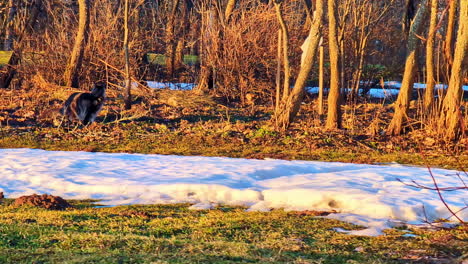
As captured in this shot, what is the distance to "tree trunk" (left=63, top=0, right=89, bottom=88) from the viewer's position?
1748cm

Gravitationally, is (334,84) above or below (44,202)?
above

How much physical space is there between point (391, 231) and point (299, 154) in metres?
5.87

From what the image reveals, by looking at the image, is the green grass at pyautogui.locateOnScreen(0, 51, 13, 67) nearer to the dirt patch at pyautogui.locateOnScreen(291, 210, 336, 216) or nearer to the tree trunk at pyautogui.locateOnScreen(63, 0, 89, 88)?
the tree trunk at pyautogui.locateOnScreen(63, 0, 89, 88)

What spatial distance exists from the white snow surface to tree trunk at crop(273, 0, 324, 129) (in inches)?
118

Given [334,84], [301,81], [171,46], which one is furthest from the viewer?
[171,46]

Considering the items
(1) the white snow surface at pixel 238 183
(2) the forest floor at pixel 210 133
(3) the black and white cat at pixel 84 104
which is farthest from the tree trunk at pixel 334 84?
(3) the black and white cat at pixel 84 104

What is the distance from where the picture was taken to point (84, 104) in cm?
1451

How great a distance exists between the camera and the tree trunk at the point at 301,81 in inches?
556

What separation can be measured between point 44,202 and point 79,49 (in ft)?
32.9

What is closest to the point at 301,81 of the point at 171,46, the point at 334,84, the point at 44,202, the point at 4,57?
the point at 334,84

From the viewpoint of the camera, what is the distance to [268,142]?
1336 cm

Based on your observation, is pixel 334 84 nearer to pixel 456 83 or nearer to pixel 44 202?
pixel 456 83

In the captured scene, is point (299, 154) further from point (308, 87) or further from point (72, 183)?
point (308, 87)

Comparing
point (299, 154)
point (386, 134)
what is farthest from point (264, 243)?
point (386, 134)
